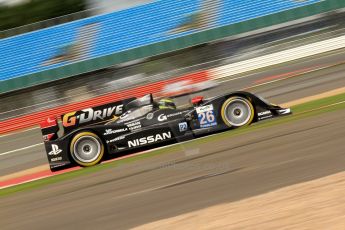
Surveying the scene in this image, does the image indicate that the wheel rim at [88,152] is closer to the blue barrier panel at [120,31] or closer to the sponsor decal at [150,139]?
the sponsor decal at [150,139]

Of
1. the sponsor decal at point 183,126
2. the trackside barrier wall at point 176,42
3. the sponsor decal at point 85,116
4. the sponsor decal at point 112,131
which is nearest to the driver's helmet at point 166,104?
the sponsor decal at point 183,126

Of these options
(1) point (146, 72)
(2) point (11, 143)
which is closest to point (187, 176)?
(2) point (11, 143)

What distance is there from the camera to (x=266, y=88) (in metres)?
15.2

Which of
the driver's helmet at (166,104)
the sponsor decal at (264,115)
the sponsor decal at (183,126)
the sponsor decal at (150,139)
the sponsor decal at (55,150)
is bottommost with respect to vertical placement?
the sponsor decal at (264,115)

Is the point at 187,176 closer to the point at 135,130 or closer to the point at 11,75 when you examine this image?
the point at 135,130

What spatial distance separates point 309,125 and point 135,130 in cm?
280

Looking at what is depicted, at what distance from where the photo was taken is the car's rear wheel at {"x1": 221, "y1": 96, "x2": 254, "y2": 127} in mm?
9164

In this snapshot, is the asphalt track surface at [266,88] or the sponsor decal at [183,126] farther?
the asphalt track surface at [266,88]

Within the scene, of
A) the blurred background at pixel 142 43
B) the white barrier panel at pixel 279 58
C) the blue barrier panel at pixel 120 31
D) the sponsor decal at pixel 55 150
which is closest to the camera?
the sponsor decal at pixel 55 150

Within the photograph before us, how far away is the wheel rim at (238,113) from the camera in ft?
30.2

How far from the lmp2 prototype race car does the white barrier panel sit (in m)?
11.2

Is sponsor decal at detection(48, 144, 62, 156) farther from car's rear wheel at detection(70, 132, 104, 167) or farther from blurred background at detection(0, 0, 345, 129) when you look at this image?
blurred background at detection(0, 0, 345, 129)

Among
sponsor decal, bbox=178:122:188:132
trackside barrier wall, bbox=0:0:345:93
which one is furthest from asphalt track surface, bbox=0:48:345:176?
trackside barrier wall, bbox=0:0:345:93

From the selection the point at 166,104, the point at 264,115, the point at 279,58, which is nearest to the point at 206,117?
the point at 166,104
